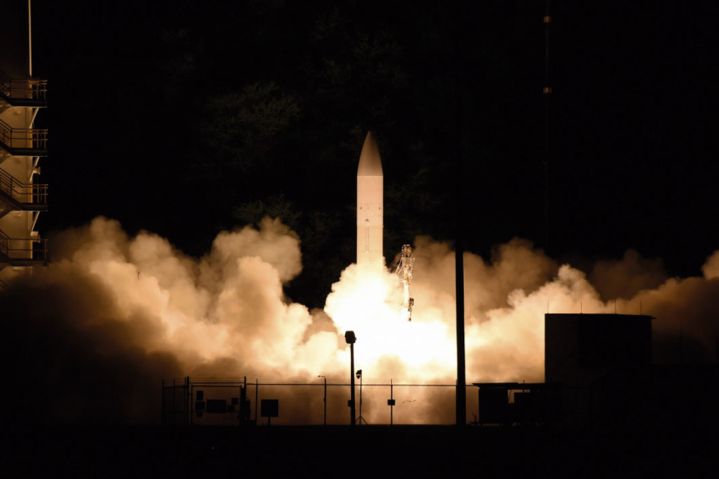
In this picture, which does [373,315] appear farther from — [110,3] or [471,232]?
[110,3]

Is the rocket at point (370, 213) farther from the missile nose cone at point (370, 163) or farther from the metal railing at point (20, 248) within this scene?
the metal railing at point (20, 248)

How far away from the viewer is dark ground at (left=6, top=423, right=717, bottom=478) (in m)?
29.7

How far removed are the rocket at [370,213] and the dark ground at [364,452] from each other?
7698 millimetres

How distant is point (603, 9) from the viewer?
65375 mm

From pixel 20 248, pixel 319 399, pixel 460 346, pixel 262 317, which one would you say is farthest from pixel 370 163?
pixel 20 248

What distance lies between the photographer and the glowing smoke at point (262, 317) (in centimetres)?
4525

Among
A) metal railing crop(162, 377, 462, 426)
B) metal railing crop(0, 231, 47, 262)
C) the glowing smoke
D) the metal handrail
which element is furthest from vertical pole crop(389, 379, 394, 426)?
the metal handrail

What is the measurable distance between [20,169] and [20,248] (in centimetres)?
286

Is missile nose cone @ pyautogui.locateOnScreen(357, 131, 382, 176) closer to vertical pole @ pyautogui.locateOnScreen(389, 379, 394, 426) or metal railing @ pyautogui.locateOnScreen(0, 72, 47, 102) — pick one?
vertical pole @ pyautogui.locateOnScreen(389, 379, 394, 426)


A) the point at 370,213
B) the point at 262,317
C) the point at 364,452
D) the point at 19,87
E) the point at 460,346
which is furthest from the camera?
the point at 19,87

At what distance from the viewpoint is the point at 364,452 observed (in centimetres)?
3381

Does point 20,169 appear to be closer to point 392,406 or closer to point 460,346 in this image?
point 392,406

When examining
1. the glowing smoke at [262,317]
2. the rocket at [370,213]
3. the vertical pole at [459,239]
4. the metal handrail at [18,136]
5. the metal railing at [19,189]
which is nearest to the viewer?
the vertical pole at [459,239]

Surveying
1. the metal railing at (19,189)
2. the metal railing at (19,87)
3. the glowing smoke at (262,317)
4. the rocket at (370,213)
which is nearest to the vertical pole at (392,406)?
the glowing smoke at (262,317)
